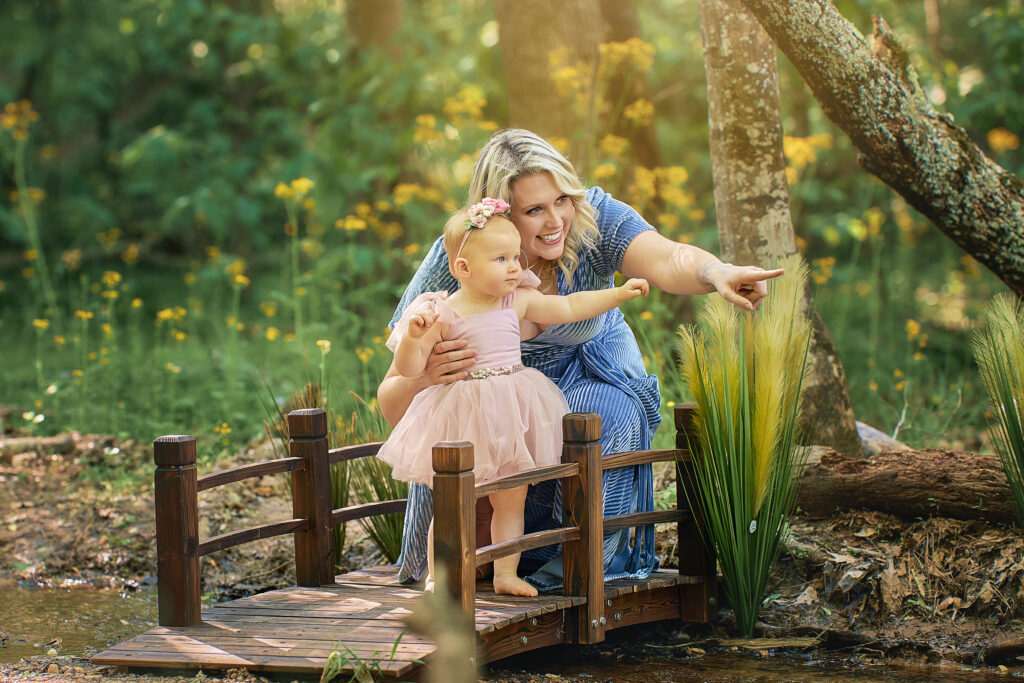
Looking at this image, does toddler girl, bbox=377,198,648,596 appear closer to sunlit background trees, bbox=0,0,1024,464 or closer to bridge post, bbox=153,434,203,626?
bridge post, bbox=153,434,203,626

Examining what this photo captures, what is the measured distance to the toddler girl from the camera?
2.99 metres

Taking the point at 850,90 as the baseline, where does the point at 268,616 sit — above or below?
below

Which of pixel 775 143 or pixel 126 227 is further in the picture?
pixel 126 227

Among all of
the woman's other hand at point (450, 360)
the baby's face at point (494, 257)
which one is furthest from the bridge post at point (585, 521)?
the baby's face at point (494, 257)

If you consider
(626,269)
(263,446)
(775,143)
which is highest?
(775,143)

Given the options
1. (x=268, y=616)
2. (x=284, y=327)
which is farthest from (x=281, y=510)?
(x=284, y=327)

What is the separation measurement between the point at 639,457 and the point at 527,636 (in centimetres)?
70

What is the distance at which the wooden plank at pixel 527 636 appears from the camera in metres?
2.95

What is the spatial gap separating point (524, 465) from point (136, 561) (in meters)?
2.33

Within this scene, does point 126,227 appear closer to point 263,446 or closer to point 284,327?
point 284,327

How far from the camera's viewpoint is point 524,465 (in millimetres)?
3090

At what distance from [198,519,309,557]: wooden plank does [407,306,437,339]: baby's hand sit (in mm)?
923

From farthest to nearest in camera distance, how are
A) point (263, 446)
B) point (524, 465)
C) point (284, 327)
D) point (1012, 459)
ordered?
point (284, 327) < point (263, 446) < point (1012, 459) < point (524, 465)

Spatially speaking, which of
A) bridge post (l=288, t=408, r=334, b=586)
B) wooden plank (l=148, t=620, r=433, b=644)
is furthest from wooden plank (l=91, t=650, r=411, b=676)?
bridge post (l=288, t=408, r=334, b=586)
